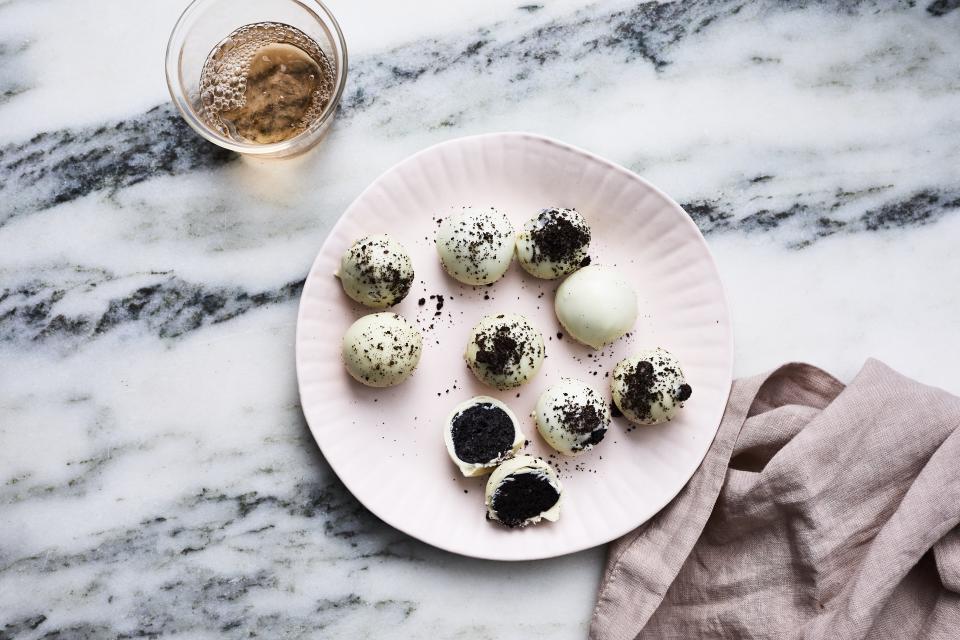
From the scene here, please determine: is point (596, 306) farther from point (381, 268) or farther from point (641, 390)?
point (381, 268)

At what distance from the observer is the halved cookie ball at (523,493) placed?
135 cm

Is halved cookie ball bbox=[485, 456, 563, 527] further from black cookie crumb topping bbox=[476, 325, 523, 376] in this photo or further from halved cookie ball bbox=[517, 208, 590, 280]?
halved cookie ball bbox=[517, 208, 590, 280]

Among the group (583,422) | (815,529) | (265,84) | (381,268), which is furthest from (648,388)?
(265,84)

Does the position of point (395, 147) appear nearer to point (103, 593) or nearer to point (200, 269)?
point (200, 269)

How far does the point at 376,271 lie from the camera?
132cm

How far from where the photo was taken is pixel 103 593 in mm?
1434

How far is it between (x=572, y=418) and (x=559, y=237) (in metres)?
0.32

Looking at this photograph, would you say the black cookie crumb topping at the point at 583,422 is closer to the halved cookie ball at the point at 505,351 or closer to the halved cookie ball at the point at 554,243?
the halved cookie ball at the point at 505,351

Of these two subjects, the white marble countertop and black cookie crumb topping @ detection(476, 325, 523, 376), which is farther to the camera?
the white marble countertop

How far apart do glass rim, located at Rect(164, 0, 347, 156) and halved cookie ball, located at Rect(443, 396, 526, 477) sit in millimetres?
567

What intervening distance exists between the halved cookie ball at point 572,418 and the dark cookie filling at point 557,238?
23 centimetres

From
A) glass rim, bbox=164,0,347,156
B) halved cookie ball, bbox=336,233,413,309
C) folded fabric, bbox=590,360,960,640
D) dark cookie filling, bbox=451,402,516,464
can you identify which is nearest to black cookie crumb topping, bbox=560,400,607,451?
dark cookie filling, bbox=451,402,516,464

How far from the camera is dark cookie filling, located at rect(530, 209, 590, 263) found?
1.36 metres

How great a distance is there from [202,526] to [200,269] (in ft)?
1.61
